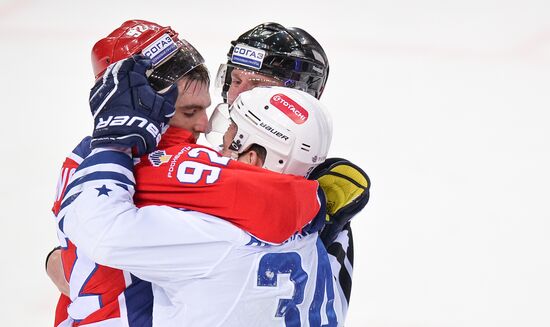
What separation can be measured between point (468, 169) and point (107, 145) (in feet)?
9.48

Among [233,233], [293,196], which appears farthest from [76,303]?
[293,196]

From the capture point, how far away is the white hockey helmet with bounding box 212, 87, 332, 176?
7.61ft

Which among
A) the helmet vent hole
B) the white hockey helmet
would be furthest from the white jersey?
the helmet vent hole

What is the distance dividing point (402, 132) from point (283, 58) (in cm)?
187

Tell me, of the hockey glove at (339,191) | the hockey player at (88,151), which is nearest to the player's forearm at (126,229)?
the hockey player at (88,151)

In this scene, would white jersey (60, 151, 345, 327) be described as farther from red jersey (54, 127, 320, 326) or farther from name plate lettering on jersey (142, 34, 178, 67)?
name plate lettering on jersey (142, 34, 178, 67)

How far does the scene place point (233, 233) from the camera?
7.16 ft

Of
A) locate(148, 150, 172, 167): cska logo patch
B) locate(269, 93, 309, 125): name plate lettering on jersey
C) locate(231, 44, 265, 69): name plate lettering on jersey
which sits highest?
locate(231, 44, 265, 69): name plate lettering on jersey

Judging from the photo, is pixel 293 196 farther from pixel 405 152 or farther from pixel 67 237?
pixel 405 152

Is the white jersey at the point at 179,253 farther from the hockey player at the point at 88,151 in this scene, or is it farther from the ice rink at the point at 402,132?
the ice rink at the point at 402,132

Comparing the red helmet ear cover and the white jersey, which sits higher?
the red helmet ear cover

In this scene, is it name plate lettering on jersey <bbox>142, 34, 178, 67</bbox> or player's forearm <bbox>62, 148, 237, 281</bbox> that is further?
name plate lettering on jersey <bbox>142, 34, 178, 67</bbox>

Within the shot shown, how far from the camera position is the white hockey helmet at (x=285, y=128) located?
2.32 meters

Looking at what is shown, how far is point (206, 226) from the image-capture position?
85.0 inches
